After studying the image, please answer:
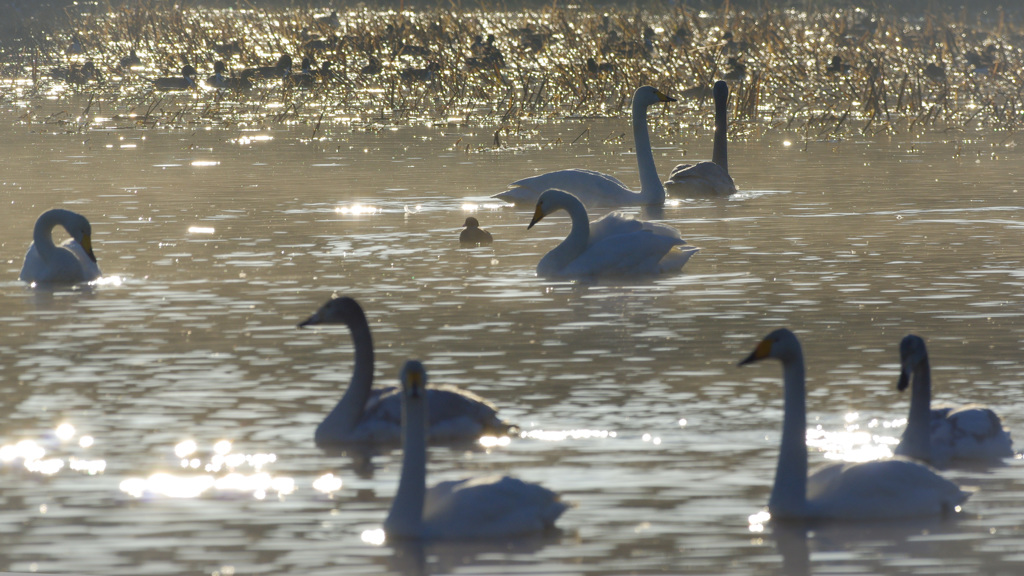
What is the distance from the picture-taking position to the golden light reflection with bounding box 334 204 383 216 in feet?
61.4

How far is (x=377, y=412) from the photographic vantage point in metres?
9.08

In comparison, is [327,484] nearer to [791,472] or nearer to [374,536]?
[374,536]

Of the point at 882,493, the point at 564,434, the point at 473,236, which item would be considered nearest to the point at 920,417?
the point at 882,493

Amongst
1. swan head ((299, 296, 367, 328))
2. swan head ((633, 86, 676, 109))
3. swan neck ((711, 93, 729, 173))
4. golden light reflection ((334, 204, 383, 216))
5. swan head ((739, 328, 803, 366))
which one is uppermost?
swan head ((633, 86, 676, 109))

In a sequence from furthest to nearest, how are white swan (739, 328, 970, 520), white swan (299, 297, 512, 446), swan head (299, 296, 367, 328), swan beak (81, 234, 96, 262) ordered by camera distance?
1. swan beak (81, 234, 96, 262)
2. swan head (299, 296, 367, 328)
3. white swan (299, 297, 512, 446)
4. white swan (739, 328, 970, 520)

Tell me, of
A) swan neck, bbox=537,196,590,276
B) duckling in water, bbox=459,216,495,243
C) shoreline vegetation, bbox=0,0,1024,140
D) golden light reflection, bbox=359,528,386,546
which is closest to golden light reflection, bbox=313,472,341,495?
golden light reflection, bbox=359,528,386,546

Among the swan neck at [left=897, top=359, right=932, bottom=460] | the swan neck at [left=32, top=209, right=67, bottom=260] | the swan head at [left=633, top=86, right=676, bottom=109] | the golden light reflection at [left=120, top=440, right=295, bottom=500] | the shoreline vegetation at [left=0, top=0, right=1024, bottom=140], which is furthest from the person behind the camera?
the shoreline vegetation at [left=0, top=0, right=1024, bottom=140]

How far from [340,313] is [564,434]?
1.33 m

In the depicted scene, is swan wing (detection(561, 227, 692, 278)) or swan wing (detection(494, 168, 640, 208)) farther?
swan wing (detection(494, 168, 640, 208))

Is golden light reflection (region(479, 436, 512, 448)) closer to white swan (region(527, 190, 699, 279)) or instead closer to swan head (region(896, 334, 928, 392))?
swan head (region(896, 334, 928, 392))

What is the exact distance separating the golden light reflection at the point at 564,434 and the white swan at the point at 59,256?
643 centimetres

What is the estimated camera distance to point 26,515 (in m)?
7.63

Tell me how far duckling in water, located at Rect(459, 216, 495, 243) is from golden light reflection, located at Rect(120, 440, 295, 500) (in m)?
7.76

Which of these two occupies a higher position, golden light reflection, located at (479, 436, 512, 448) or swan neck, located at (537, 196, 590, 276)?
swan neck, located at (537, 196, 590, 276)
